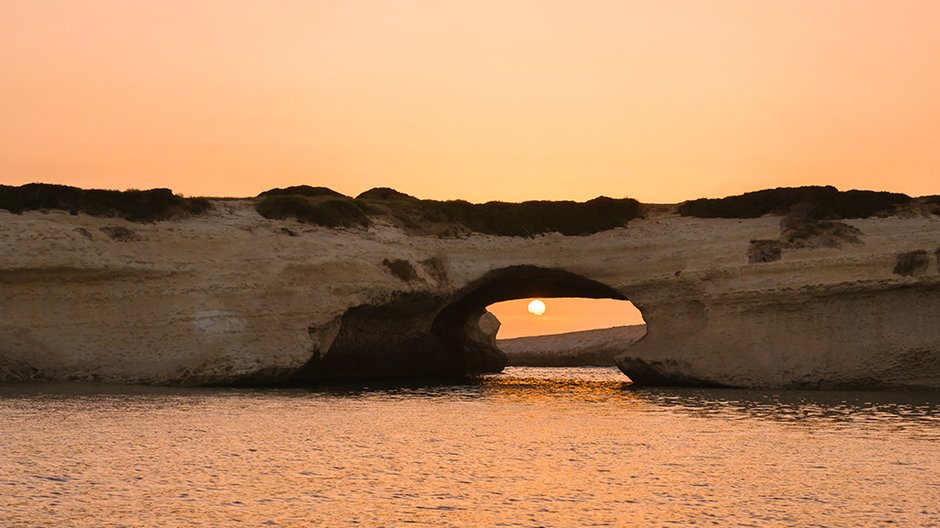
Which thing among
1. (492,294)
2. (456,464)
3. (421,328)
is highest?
(492,294)

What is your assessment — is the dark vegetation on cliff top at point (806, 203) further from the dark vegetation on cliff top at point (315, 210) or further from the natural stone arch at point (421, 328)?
the dark vegetation on cliff top at point (315, 210)

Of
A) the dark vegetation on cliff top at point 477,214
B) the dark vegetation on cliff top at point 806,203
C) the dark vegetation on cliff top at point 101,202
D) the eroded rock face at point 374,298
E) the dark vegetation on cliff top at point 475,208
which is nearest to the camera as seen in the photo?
the eroded rock face at point 374,298

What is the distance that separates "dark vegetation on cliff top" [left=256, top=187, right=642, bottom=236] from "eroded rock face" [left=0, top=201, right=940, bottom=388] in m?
1.29

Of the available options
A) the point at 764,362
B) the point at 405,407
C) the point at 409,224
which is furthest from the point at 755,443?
the point at 409,224

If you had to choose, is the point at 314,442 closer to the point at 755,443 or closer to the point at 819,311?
the point at 755,443

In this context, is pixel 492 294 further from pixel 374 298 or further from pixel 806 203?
pixel 806 203

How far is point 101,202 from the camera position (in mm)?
42031

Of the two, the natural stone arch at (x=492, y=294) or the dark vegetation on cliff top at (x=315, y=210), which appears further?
the natural stone arch at (x=492, y=294)

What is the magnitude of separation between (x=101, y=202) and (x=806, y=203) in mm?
27947

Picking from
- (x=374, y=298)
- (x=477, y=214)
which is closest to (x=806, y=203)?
(x=477, y=214)

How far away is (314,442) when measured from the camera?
2044 cm

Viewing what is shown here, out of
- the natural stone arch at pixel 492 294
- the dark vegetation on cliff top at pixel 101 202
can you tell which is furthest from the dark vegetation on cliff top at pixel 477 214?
the dark vegetation on cliff top at pixel 101 202

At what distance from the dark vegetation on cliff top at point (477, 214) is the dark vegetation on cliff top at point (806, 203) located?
3.43m

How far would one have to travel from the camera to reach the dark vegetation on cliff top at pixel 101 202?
40906 mm
